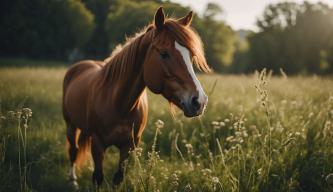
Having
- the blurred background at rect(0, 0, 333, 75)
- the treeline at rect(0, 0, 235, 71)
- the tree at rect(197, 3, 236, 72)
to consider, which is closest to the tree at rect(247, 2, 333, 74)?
the blurred background at rect(0, 0, 333, 75)

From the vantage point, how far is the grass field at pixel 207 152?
10.5 ft

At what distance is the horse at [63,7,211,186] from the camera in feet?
9.69

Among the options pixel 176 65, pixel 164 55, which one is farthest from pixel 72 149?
pixel 176 65

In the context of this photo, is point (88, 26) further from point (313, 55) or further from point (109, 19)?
point (313, 55)

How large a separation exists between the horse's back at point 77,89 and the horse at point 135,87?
1 centimetres

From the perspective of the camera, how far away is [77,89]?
494cm

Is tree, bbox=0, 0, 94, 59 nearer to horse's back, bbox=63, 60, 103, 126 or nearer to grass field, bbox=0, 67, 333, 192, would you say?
grass field, bbox=0, 67, 333, 192

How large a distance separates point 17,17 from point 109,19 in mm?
2390

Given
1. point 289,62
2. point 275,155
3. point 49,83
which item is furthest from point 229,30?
point 275,155

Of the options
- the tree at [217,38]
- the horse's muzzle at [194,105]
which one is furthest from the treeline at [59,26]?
the tree at [217,38]

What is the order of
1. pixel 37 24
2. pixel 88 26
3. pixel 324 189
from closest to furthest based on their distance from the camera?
1. pixel 324 189
2. pixel 88 26
3. pixel 37 24

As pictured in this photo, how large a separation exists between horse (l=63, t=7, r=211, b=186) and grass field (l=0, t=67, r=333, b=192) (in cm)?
34

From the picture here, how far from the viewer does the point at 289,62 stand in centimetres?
4209

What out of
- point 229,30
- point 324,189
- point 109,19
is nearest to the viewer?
point 324,189
